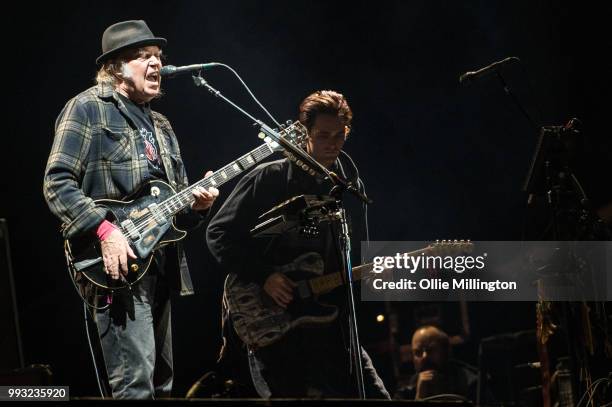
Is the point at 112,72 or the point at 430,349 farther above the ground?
the point at 112,72

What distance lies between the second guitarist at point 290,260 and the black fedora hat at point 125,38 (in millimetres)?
1199

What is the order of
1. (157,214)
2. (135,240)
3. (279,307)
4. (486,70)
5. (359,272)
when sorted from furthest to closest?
(359,272) → (279,307) → (486,70) → (157,214) → (135,240)

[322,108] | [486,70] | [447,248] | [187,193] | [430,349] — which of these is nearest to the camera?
[187,193]

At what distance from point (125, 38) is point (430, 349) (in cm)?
369

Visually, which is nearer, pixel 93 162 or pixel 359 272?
pixel 93 162

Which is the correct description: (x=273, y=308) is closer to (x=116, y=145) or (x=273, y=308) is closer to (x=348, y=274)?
(x=348, y=274)

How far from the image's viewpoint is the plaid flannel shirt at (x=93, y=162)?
11.1ft

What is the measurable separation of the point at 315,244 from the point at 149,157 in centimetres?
139

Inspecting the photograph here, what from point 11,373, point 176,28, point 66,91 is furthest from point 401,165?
point 11,373

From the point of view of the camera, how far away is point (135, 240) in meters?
3.50

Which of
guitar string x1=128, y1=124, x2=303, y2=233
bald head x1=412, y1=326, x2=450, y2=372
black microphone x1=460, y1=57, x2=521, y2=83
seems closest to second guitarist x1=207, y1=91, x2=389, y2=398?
guitar string x1=128, y1=124, x2=303, y2=233

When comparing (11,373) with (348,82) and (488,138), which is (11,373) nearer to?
(348,82)

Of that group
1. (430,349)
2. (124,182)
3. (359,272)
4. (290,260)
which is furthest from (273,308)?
(430,349)

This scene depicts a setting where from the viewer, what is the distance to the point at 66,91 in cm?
514
